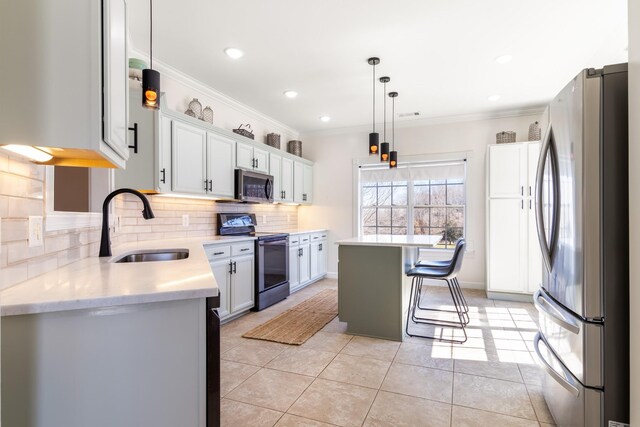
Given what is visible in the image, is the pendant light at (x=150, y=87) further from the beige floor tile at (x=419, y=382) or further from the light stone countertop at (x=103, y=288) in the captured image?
the beige floor tile at (x=419, y=382)

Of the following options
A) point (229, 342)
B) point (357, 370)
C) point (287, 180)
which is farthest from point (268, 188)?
point (357, 370)

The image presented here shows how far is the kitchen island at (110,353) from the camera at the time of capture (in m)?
0.97

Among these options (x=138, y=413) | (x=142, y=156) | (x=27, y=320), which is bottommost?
(x=138, y=413)

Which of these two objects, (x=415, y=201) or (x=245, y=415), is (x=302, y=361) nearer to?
(x=245, y=415)

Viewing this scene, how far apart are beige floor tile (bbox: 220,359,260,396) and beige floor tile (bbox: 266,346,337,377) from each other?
155 millimetres

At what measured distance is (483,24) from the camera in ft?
8.95

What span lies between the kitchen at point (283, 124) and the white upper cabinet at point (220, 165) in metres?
0.07

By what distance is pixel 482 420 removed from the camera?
1.91 meters

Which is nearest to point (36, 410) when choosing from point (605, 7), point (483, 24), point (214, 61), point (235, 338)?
point (235, 338)

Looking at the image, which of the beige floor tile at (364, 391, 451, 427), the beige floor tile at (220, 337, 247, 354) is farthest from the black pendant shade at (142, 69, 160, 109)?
the beige floor tile at (364, 391, 451, 427)

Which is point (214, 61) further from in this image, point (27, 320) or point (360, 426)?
point (360, 426)

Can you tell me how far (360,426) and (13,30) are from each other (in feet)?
7.20

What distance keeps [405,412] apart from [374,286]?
1.27 m

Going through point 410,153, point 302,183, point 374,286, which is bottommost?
point 374,286
